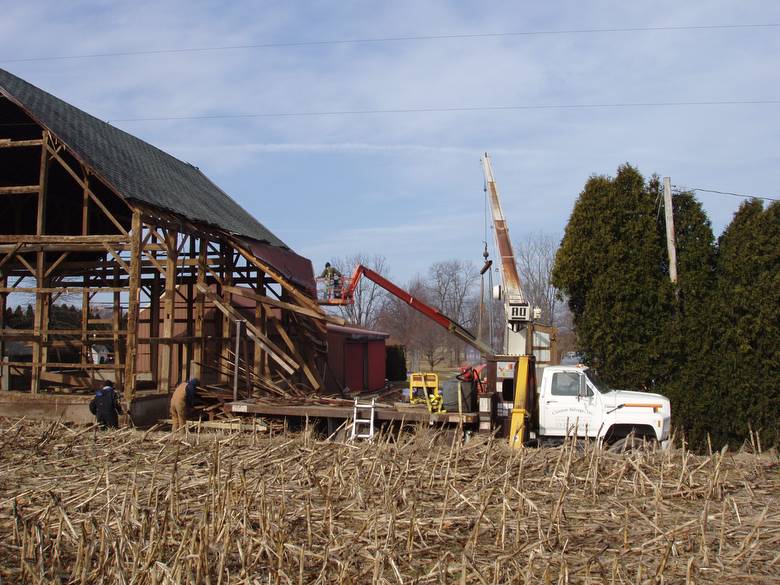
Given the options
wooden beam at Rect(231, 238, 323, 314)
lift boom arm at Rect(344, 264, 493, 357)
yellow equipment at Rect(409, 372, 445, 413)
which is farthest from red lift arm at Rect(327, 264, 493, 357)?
yellow equipment at Rect(409, 372, 445, 413)

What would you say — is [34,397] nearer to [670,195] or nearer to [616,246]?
[616,246]

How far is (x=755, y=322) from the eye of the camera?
1520 centimetres

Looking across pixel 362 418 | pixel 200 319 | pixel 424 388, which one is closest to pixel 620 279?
pixel 424 388

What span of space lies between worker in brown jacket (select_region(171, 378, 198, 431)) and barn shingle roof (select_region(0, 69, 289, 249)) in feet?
13.9

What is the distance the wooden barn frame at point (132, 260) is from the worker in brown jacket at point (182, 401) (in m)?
1.06

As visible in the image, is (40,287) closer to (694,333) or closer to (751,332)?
(694,333)

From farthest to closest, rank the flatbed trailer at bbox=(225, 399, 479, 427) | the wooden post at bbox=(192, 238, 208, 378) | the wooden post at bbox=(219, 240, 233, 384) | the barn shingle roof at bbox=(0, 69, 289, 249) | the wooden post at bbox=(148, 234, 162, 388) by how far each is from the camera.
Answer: the wooden post at bbox=(148, 234, 162, 388)
the wooden post at bbox=(219, 240, 233, 384)
the wooden post at bbox=(192, 238, 208, 378)
the barn shingle roof at bbox=(0, 69, 289, 249)
the flatbed trailer at bbox=(225, 399, 479, 427)

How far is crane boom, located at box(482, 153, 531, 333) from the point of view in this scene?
15566 millimetres

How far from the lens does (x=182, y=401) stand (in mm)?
15828

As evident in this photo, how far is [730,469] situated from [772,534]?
373cm

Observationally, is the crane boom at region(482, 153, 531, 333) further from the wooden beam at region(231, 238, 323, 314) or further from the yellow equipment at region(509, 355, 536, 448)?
the wooden beam at region(231, 238, 323, 314)

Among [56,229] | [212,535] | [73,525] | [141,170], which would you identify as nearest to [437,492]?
[212,535]

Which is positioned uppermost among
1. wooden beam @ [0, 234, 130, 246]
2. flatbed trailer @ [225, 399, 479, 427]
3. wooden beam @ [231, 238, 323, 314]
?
wooden beam @ [0, 234, 130, 246]

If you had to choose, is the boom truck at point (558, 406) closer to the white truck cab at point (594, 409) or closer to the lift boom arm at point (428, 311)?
the white truck cab at point (594, 409)
